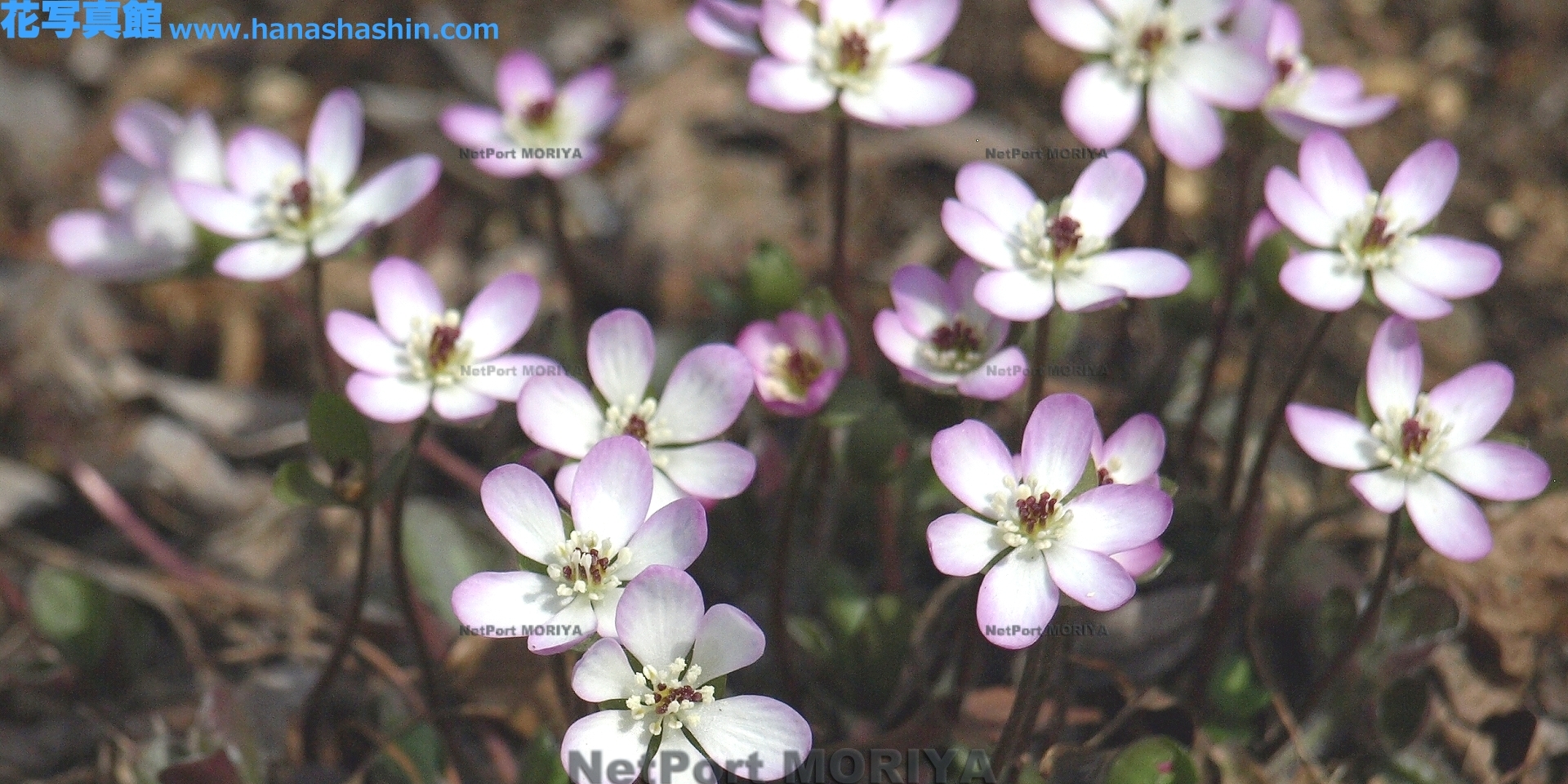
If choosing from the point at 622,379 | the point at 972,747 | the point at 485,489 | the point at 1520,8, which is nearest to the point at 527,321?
the point at 622,379

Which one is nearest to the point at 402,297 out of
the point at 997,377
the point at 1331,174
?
the point at 997,377

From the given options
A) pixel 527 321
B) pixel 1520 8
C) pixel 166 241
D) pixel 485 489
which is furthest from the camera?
pixel 1520 8

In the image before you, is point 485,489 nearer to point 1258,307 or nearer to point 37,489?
point 1258,307

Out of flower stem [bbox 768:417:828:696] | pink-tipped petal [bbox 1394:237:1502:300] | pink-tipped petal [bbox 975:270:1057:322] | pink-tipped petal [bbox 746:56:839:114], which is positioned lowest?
flower stem [bbox 768:417:828:696]

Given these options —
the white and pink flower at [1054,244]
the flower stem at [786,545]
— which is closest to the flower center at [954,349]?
the white and pink flower at [1054,244]

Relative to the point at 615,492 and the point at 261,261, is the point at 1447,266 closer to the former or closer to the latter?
the point at 615,492

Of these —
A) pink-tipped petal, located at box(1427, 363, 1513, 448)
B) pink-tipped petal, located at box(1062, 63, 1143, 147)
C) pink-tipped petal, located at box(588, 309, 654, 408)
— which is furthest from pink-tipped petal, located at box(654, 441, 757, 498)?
pink-tipped petal, located at box(1427, 363, 1513, 448)

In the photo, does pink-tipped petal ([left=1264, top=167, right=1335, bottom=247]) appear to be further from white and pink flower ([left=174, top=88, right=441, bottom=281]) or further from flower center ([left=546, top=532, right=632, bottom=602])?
white and pink flower ([left=174, top=88, right=441, bottom=281])
